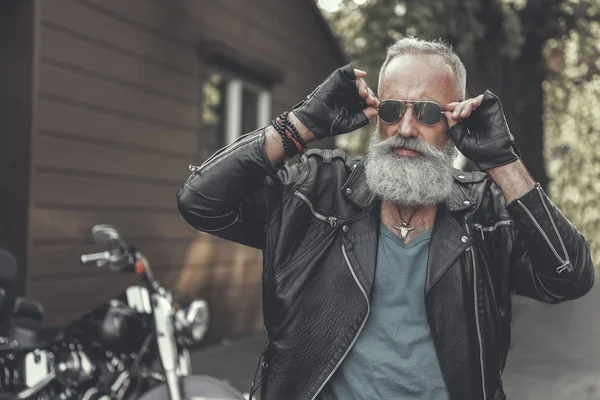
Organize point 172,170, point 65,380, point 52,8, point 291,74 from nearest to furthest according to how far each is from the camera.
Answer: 1. point 65,380
2. point 52,8
3. point 172,170
4. point 291,74

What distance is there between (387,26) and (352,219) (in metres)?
8.29

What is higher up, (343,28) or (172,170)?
(343,28)

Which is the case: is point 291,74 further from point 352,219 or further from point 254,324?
point 352,219

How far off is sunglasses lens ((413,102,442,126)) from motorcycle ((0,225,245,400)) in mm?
1885

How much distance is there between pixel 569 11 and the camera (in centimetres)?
1067

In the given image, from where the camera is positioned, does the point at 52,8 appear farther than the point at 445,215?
Yes

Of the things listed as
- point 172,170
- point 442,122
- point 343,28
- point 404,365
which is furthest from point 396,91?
point 343,28

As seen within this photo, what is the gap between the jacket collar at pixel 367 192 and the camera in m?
2.56

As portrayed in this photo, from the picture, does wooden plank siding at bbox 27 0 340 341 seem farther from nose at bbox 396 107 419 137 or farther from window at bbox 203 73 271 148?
nose at bbox 396 107 419 137

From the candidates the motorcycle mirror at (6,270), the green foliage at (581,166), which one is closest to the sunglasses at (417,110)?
the motorcycle mirror at (6,270)

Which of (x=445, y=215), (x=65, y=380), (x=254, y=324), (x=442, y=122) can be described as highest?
(x=442, y=122)

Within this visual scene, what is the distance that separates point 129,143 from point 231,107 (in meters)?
2.29

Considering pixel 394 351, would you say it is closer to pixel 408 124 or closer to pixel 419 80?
pixel 408 124

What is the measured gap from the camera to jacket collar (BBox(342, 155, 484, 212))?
2564mm
